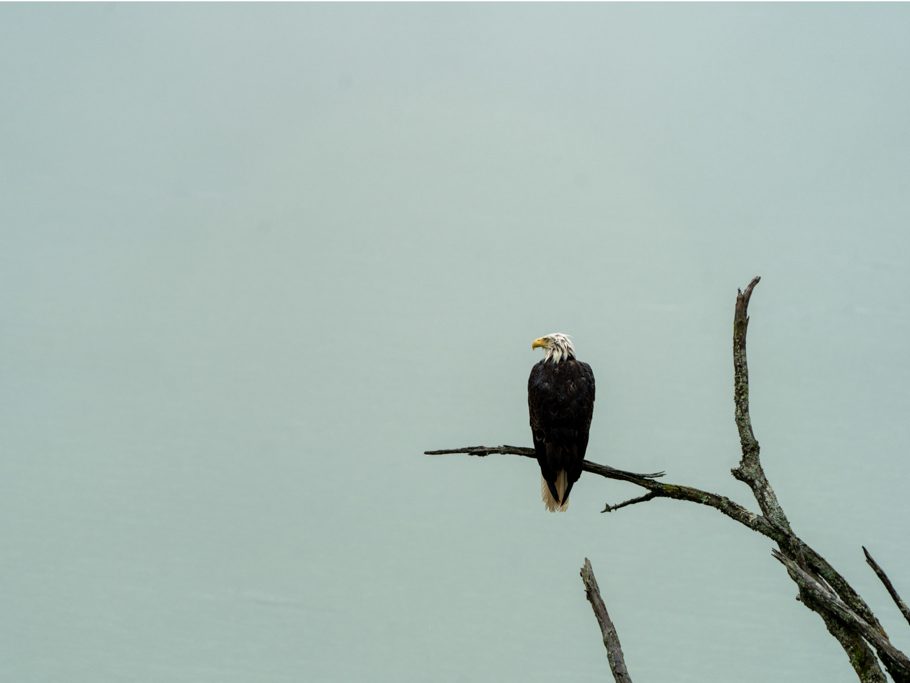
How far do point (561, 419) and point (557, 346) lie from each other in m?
0.72

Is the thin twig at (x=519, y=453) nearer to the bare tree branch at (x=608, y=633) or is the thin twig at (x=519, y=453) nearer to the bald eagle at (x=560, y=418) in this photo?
the bare tree branch at (x=608, y=633)

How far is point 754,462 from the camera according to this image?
148 inches

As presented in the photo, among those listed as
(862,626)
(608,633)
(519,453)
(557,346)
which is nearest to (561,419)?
(557,346)

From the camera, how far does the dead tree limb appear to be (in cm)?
293

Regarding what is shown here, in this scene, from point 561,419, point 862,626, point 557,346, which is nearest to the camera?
point 862,626

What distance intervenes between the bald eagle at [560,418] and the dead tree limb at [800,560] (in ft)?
6.33

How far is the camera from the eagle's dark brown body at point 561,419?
630cm

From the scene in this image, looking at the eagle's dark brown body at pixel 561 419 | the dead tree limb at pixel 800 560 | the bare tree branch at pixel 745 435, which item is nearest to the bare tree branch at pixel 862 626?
the dead tree limb at pixel 800 560

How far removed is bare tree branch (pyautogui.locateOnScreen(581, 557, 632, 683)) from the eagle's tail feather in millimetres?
2842

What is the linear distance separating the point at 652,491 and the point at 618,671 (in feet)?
2.49

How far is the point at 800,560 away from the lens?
339cm

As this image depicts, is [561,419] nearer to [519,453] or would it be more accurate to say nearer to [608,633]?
[519,453]

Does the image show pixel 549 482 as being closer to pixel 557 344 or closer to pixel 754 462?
pixel 557 344

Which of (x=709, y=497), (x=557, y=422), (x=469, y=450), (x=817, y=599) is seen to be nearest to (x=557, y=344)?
(x=557, y=422)
